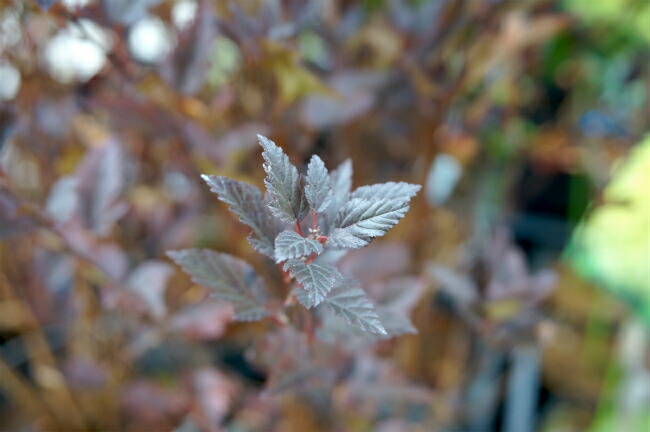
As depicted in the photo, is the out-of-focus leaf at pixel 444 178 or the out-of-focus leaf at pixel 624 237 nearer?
the out-of-focus leaf at pixel 624 237

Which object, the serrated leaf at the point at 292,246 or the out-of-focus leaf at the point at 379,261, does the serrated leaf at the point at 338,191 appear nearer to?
the serrated leaf at the point at 292,246

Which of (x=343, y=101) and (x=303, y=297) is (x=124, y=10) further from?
(x=303, y=297)

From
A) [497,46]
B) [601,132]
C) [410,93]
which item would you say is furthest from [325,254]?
[601,132]

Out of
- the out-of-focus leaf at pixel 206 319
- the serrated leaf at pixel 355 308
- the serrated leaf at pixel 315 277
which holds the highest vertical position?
the serrated leaf at pixel 315 277

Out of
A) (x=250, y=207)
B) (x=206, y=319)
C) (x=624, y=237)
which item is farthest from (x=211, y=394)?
(x=624, y=237)

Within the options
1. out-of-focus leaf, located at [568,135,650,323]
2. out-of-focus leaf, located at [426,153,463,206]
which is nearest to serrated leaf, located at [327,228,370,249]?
out-of-focus leaf, located at [568,135,650,323]

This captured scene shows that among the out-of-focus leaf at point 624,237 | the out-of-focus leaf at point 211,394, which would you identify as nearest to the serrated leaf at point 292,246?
the out-of-focus leaf at point 211,394
